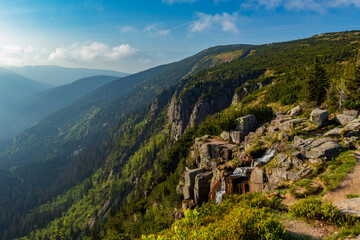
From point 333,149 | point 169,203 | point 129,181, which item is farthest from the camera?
point 129,181

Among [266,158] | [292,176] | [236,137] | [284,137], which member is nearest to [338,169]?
[292,176]

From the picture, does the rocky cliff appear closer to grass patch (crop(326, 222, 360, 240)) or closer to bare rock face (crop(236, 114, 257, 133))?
bare rock face (crop(236, 114, 257, 133))

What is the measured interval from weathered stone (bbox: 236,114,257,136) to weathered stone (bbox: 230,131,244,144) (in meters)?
1.41

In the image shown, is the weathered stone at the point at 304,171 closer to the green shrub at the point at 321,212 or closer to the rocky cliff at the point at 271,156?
the rocky cliff at the point at 271,156

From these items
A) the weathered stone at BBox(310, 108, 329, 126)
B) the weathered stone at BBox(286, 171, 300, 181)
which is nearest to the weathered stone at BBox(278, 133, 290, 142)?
the weathered stone at BBox(310, 108, 329, 126)

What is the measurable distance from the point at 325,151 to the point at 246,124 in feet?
72.9

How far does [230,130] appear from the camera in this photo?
43.7 metres

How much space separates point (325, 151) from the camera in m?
18.8

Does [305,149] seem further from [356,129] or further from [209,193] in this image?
[209,193]

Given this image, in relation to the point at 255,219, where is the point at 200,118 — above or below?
below

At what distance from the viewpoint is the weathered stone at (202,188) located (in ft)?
102

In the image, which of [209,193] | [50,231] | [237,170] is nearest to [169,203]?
[209,193]

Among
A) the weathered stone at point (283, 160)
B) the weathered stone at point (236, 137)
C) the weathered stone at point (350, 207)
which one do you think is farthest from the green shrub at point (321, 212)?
the weathered stone at point (236, 137)

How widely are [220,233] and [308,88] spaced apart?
56133 mm
